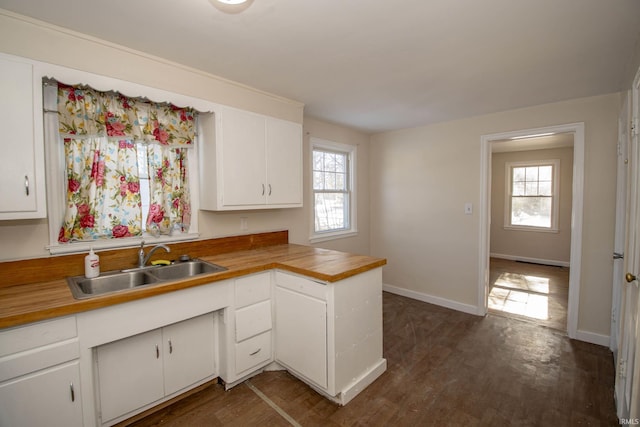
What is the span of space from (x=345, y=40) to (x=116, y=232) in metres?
2.00

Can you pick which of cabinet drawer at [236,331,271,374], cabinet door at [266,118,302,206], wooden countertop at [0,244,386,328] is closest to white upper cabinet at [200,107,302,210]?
cabinet door at [266,118,302,206]

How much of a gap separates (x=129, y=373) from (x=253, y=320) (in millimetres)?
785

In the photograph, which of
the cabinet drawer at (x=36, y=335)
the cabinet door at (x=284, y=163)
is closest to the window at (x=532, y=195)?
the cabinet door at (x=284, y=163)

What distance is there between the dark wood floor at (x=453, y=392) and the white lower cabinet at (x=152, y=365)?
157mm

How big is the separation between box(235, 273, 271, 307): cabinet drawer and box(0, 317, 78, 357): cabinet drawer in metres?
0.90

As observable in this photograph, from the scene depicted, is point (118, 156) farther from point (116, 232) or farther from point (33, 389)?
point (33, 389)

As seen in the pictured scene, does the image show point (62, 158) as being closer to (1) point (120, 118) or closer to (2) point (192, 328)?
(1) point (120, 118)

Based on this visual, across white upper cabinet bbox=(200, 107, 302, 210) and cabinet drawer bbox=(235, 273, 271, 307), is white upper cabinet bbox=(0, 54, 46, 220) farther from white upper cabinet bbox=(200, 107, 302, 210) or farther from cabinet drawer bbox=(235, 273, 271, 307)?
cabinet drawer bbox=(235, 273, 271, 307)

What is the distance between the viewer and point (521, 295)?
4094mm

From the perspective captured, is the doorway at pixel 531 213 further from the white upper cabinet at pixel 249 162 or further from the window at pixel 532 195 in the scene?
the white upper cabinet at pixel 249 162

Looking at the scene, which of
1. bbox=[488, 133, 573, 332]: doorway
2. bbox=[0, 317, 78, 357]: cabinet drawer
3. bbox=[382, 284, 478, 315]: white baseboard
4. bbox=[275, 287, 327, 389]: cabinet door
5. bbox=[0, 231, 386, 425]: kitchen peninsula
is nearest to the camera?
bbox=[0, 317, 78, 357]: cabinet drawer

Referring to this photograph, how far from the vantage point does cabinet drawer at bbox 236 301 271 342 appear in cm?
208

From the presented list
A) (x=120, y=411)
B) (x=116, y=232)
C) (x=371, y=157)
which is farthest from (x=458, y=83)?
(x=120, y=411)

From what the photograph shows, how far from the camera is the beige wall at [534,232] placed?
561cm
